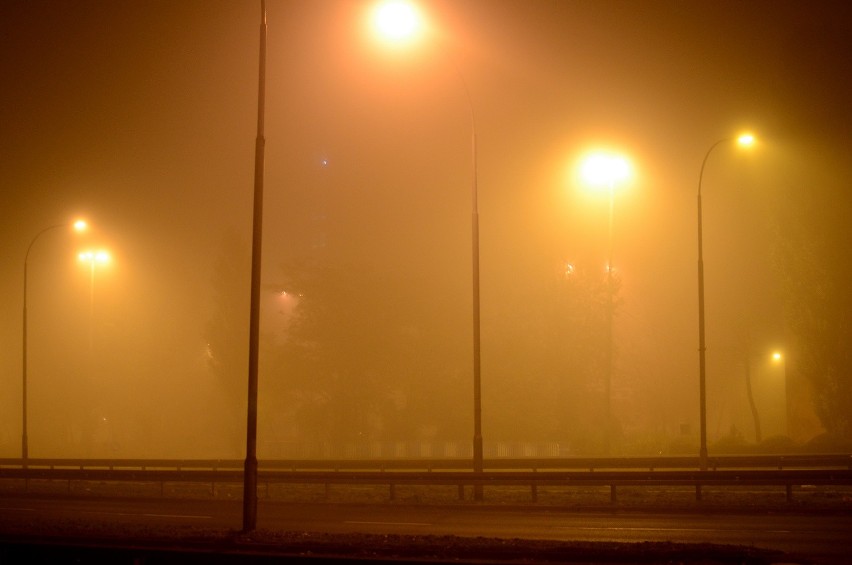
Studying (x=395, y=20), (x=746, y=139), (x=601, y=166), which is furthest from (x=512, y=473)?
(x=601, y=166)

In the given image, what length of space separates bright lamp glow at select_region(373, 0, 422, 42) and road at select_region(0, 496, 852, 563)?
10.9 meters

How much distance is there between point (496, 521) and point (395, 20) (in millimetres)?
11371

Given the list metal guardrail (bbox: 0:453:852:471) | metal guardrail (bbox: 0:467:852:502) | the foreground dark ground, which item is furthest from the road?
metal guardrail (bbox: 0:453:852:471)

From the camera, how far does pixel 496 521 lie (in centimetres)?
1939

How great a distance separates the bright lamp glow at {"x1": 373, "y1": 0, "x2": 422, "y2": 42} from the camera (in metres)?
20.7

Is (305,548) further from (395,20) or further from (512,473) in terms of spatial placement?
(395,20)

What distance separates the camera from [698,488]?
23250 millimetres

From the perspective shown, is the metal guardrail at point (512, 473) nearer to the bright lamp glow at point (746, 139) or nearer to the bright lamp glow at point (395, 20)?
the bright lamp glow at point (746, 139)

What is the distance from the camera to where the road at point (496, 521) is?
15.7 meters

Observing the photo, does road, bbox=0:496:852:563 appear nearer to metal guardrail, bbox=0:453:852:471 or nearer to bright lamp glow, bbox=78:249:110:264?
metal guardrail, bbox=0:453:852:471

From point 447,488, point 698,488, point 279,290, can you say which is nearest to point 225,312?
point 279,290

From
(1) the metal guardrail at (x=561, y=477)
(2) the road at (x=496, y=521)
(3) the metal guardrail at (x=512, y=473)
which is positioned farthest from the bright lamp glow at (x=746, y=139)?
(2) the road at (x=496, y=521)

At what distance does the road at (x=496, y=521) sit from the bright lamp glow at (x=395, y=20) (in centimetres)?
1091

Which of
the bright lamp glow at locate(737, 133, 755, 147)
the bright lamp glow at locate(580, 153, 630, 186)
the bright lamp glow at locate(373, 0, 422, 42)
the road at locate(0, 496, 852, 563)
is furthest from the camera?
the bright lamp glow at locate(580, 153, 630, 186)
